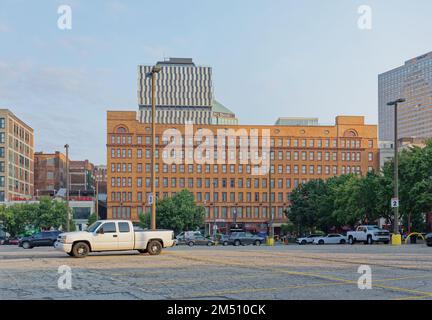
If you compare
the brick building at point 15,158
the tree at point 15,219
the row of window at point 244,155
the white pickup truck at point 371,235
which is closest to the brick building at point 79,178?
the brick building at point 15,158

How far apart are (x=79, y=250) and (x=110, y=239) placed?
4.63ft

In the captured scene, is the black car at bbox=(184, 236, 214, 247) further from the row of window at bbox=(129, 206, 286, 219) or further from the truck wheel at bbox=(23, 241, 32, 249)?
the row of window at bbox=(129, 206, 286, 219)

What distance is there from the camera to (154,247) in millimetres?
26906

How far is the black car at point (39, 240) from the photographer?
53.4 meters

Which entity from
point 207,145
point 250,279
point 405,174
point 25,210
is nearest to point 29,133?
point 207,145

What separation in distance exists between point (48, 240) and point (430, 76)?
549 feet

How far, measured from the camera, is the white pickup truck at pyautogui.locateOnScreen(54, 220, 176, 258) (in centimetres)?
2534

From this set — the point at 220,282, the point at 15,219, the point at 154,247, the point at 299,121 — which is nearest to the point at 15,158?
the point at 15,219

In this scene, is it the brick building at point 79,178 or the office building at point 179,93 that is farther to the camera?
the office building at point 179,93

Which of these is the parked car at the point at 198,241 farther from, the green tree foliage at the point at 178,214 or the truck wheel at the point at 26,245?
the green tree foliage at the point at 178,214

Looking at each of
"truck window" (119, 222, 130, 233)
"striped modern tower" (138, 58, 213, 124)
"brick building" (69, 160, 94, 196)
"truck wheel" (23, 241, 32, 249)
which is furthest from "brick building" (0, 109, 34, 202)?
"truck window" (119, 222, 130, 233)

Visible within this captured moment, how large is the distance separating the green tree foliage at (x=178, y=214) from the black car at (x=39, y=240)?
126 ft

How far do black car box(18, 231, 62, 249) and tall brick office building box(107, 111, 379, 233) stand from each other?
78176 mm
